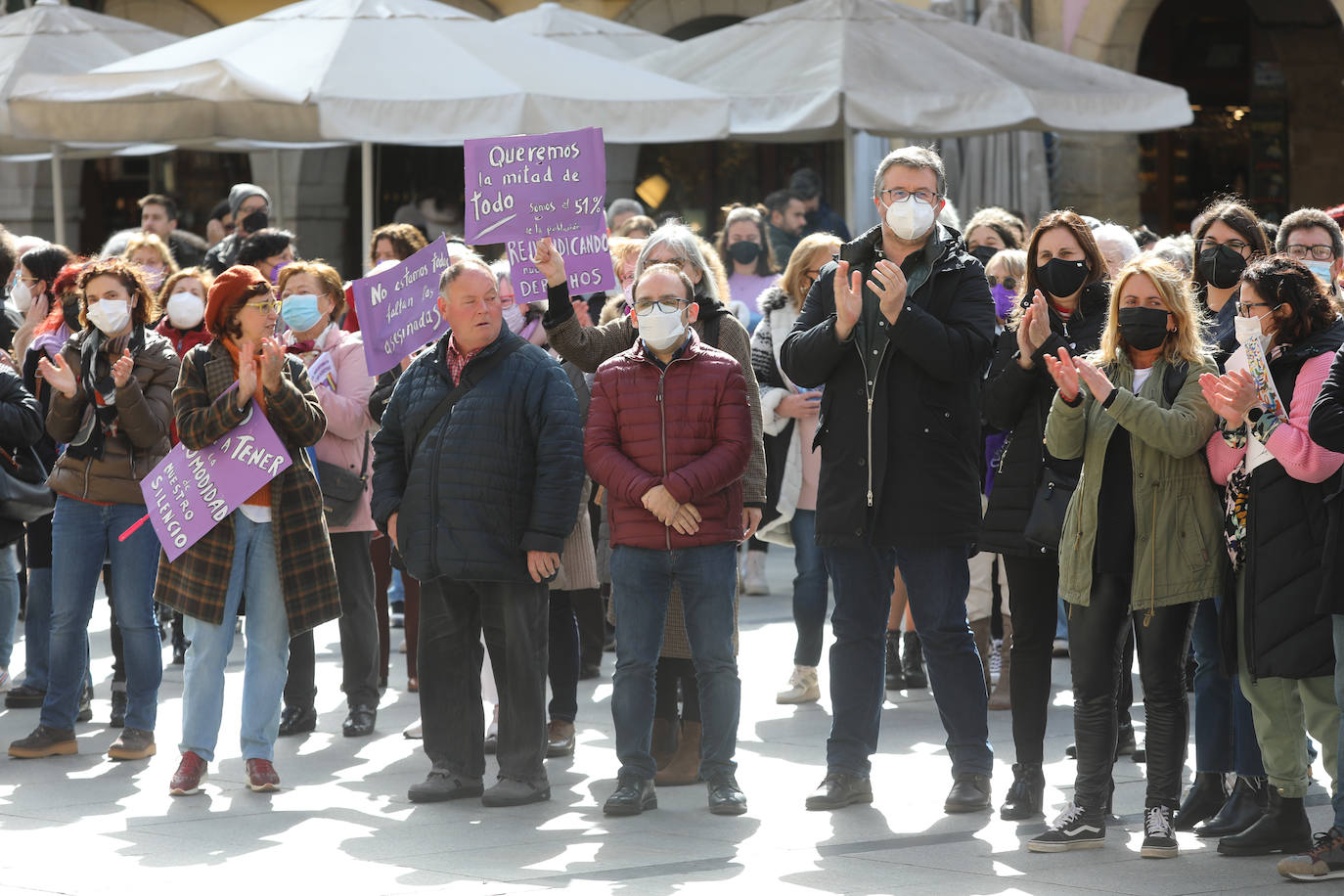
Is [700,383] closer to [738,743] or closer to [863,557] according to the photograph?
[863,557]

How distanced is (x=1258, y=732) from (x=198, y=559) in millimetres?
3810

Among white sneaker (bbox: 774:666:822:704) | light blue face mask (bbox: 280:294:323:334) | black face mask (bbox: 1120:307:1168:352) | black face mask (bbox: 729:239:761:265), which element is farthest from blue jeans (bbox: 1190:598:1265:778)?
black face mask (bbox: 729:239:761:265)

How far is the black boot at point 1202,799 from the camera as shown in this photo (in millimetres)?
6988

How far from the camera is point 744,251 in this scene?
39.9 ft

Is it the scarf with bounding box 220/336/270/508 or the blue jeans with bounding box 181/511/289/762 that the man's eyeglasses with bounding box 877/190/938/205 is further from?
the blue jeans with bounding box 181/511/289/762

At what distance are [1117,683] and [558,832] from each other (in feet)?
6.34

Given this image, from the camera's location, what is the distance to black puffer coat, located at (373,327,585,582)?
7.38 m

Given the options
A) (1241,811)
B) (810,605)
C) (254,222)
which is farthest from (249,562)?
(254,222)

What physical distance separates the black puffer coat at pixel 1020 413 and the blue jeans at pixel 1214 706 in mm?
588

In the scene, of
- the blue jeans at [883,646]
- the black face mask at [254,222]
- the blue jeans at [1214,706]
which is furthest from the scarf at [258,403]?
the black face mask at [254,222]

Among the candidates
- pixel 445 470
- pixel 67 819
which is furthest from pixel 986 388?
pixel 67 819

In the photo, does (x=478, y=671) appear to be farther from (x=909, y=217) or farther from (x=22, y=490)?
(x=22, y=490)

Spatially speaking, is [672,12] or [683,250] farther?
[672,12]

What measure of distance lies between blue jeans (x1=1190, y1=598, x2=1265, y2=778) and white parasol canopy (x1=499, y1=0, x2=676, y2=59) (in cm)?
1051
